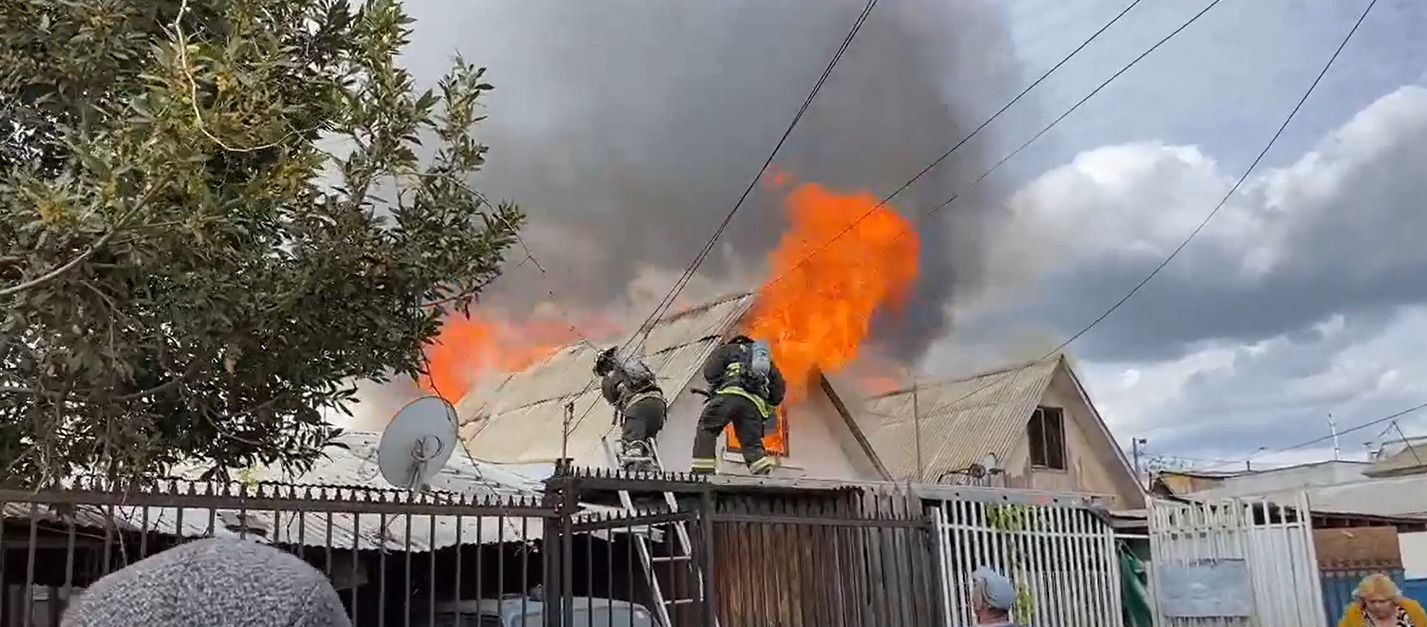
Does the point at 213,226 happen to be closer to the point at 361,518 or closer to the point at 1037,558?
the point at 361,518

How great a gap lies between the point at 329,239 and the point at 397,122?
0.63 meters

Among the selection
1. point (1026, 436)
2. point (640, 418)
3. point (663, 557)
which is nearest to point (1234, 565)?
point (663, 557)

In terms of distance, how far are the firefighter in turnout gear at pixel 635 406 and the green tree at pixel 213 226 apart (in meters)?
4.41

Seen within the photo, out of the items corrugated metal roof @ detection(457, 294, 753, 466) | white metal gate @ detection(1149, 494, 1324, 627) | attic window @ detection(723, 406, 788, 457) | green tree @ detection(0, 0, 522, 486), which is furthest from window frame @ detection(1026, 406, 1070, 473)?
green tree @ detection(0, 0, 522, 486)

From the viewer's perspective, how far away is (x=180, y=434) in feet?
18.5

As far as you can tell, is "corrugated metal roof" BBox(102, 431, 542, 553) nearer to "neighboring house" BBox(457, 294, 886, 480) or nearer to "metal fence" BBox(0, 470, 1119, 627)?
"metal fence" BBox(0, 470, 1119, 627)

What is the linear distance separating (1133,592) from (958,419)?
436 inches

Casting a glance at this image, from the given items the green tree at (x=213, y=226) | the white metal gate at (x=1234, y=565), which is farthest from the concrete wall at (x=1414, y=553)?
the green tree at (x=213, y=226)

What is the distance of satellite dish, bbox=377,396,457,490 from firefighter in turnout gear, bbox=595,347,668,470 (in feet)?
12.2

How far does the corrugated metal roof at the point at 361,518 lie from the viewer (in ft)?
20.9

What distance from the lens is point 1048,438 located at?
20000 mm

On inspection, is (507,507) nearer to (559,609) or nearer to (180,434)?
(559,609)

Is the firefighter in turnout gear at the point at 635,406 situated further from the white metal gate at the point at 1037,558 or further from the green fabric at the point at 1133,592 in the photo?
the green fabric at the point at 1133,592

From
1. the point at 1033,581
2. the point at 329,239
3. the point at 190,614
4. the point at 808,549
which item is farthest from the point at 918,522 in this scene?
the point at 190,614
